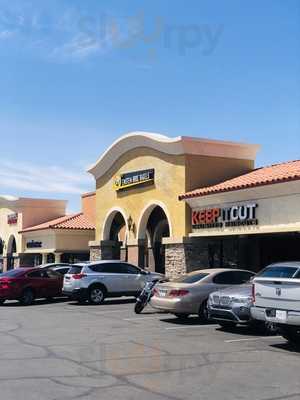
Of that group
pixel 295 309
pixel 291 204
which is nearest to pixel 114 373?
pixel 295 309

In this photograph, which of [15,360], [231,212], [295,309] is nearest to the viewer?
[15,360]

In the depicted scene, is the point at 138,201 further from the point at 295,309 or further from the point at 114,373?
the point at 114,373

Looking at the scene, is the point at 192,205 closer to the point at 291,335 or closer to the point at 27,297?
the point at 27,297

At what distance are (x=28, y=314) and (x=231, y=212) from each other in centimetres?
814

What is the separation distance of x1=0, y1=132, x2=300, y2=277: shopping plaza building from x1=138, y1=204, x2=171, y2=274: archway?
0.16 ft

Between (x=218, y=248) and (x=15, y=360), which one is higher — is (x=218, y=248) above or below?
above

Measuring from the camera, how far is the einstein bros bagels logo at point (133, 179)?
27.4 m

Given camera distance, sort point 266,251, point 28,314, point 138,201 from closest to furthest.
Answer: point 28,314 → point 266,251 → point 138,201

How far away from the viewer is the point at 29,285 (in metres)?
24.0

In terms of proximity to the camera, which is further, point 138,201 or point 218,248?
point 138,201

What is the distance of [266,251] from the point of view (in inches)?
930

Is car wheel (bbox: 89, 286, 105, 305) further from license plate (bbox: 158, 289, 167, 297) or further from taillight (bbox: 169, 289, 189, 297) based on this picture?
taillight (bbox: 169, 289, 189, 297)

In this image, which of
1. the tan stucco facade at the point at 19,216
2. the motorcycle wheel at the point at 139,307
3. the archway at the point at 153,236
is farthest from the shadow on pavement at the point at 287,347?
the tan stucco facade at the point at 19,216

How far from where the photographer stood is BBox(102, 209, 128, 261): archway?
103ft
